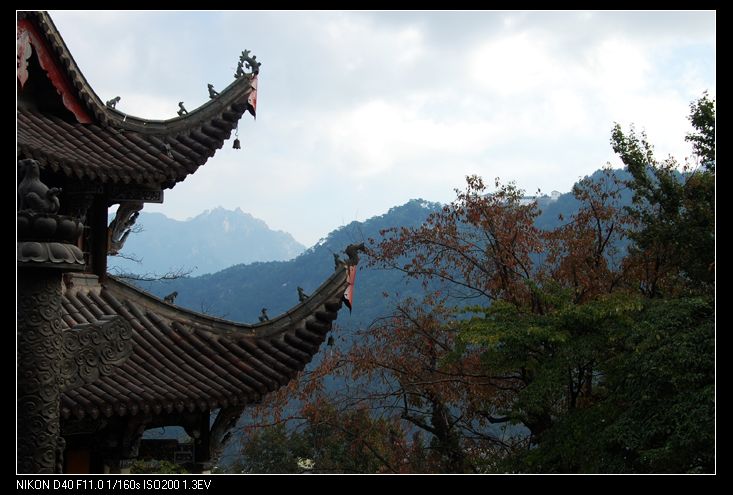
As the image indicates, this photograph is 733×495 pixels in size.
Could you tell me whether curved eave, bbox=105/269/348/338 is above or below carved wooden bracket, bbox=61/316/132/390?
above

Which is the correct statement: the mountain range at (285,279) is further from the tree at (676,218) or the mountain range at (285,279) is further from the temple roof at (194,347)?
the temple roof at (194,347)

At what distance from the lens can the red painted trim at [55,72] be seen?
823 centimetres

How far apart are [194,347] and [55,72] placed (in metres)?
3.00

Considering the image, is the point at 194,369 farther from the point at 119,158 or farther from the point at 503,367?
the point at 503,367

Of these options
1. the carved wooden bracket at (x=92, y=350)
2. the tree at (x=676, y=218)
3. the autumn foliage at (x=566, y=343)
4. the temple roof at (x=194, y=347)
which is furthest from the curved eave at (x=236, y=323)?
the tree at (x=676, y=218)

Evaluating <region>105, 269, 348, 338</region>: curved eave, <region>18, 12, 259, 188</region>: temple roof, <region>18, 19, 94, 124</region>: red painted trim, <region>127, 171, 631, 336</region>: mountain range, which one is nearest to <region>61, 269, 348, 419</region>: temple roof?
<region>105, 269, 348, 338</region>: curved eave

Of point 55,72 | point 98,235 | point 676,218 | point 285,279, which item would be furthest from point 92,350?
point 285,279

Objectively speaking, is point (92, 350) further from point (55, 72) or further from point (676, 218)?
point (676, 218)

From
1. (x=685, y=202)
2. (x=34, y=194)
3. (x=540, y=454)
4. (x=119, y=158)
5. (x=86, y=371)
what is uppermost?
(x=685, y=202)

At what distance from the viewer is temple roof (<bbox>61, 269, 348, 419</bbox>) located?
8.14 meters

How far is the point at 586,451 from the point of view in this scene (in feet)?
43.3

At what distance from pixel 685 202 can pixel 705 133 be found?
1412mm

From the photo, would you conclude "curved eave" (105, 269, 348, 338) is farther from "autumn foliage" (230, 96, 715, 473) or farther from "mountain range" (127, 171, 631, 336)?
"mountain range" (127, 171, 631, 336)
